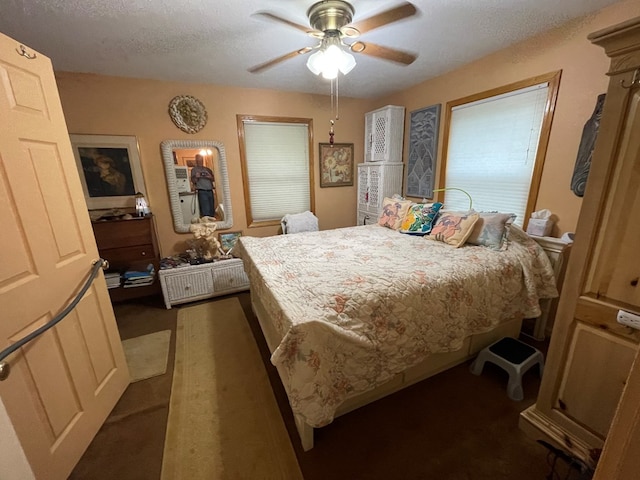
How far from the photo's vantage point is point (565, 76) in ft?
6.55

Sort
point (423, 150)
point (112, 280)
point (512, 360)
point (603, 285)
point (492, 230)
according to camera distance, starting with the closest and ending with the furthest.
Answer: point (603, 285)
point (512, 360)
point (492, 230)
point (112, 280)
point (423, 150)

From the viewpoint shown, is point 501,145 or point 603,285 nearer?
point 603,285

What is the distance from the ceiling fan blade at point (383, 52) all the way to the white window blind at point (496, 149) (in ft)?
3.94

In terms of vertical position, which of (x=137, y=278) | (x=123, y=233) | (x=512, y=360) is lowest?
(x=512, y=360)

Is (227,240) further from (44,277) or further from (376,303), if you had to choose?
(376,303)

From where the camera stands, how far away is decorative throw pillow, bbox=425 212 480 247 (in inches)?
87.2

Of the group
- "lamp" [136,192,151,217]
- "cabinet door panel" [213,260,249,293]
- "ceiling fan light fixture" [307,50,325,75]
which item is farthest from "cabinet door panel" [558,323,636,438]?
"lamp" [136,192,151,217]

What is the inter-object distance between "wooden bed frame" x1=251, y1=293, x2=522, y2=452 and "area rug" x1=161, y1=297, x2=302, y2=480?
201 mm

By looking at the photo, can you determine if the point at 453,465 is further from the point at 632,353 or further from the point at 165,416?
the point at 165,416

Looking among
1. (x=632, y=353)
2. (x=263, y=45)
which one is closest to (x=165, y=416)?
(x=632, y=353)

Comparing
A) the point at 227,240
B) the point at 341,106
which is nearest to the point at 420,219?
the point at 341,106

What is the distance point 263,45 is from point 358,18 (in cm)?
82

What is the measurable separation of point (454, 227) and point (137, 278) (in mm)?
3343

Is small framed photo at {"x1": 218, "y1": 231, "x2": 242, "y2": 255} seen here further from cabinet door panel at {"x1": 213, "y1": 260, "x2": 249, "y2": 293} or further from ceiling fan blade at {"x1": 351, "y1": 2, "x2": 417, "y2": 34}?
ceiling fan blade at {"x1": 351, "y1": 2, "x2": 417, "y2": 34}
